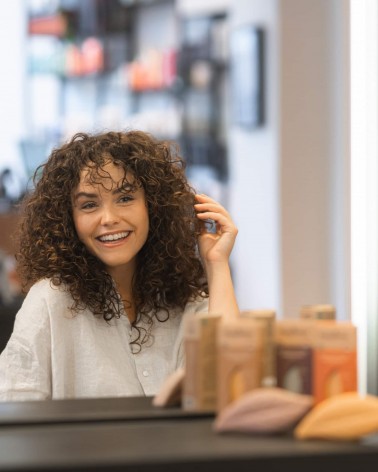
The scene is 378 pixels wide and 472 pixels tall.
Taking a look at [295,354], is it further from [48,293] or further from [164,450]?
[48,293]

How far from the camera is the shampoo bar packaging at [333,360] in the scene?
1653 millimetres

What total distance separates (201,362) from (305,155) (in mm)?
3689

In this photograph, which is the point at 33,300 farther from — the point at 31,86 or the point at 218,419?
the point at 31,86

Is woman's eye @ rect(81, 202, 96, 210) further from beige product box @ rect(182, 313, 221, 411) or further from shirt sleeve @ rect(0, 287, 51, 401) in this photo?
beige product box @ rect(182, 313, 221, 411)

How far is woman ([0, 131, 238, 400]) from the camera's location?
2.26 m

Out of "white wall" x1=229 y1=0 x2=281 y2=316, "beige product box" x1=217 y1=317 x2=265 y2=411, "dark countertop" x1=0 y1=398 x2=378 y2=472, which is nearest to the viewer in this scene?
"dark countertop" x1=0 y1=398 x2=378 y2=472

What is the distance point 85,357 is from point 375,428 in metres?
0.92

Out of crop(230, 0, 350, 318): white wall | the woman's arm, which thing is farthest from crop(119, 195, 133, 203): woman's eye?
crop(230, 0, 350, 318): white wall

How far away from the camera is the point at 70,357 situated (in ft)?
7.48

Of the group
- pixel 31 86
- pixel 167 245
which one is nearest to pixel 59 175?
pixel 167 245

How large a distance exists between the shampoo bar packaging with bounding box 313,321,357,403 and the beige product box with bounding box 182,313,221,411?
17 cm

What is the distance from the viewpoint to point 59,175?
242 centimetres

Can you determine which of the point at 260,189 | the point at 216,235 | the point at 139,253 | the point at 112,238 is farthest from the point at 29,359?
the point at 260,189

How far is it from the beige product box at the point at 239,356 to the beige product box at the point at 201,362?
1.4 inches
